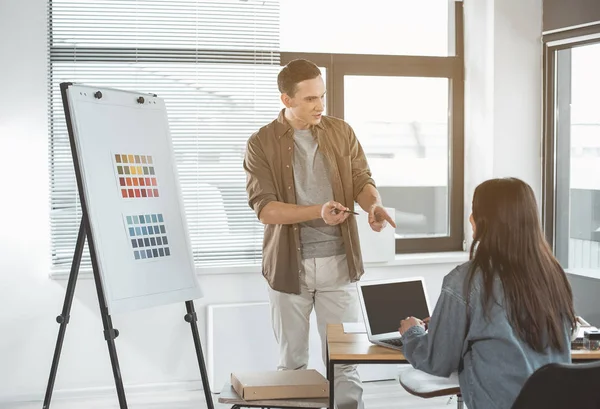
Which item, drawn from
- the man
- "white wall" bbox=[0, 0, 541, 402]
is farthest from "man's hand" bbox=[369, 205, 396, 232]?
"white wall" bbox=[0, 0, 541, 402]

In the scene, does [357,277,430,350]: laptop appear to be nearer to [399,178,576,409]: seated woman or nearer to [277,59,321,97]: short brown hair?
[399,178,576,409]: seated woman

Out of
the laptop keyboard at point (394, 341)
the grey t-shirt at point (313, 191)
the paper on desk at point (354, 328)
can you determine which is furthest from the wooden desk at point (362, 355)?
the grey t-shirt at point (313, 191)

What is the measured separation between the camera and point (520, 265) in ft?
6.33

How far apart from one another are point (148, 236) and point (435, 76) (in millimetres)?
2313

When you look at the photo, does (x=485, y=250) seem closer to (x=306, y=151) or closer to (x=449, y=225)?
(x=306, y=151)

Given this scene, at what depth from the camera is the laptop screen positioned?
8.55 ft

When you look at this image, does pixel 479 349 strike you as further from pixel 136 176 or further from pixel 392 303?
pixel 136 176

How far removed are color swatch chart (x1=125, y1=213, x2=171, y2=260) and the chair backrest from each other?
6.09 ft

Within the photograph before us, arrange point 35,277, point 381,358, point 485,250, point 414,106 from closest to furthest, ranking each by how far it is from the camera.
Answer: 1. point 485,250
2. point 381,358
3. point 35,277
4. point 414,106

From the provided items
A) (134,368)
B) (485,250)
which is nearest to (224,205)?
(134,368)

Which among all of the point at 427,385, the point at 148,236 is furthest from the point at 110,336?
the point at 427,385

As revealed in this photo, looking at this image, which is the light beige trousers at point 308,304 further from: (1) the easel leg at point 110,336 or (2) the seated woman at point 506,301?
(2) the seated woman at point 506,301

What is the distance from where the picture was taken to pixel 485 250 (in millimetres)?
1956

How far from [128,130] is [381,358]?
1.58 metres
